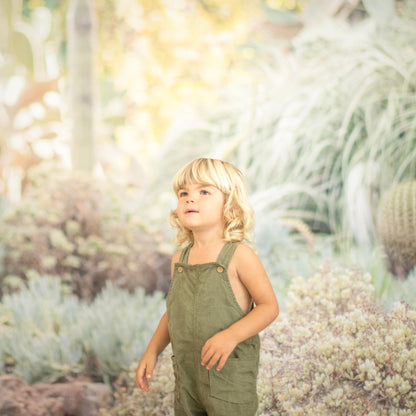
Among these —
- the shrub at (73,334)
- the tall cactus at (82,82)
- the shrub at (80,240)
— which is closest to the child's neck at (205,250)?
the shrub at (73,334)

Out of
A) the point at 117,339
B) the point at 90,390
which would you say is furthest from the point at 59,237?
the point at 90,390

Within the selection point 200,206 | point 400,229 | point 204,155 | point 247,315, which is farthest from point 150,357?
point 204,155

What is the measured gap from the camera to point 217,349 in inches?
39.2

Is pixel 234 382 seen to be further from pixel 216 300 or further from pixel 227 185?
pixel 227 185

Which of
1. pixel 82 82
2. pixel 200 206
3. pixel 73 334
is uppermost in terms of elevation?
pixel 82 82

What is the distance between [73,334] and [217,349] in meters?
1.08

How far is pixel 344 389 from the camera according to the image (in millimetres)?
1420

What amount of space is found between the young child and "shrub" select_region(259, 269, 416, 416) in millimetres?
430

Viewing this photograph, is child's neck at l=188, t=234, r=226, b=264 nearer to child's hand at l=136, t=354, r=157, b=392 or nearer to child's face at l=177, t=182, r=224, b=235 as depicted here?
child's face at l=177, t=182, r=224, b=235

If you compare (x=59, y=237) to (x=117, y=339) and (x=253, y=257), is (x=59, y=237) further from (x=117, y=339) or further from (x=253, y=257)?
(x=253, y=257)

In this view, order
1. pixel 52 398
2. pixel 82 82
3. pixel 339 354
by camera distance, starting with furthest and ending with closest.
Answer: pixel 82 82 < pixel 52 398 < pixel 339 354

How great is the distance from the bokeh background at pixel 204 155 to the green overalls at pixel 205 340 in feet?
1.52

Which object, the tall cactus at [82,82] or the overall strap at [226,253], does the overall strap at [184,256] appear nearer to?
the overall strap at [226,253]

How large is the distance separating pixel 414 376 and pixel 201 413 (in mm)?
741
